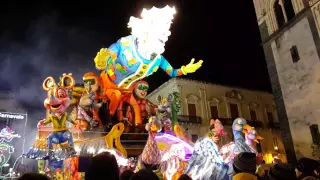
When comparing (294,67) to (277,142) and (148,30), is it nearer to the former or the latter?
(148,30)

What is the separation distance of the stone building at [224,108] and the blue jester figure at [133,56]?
47.6 ft

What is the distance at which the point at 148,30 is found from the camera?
446 inches

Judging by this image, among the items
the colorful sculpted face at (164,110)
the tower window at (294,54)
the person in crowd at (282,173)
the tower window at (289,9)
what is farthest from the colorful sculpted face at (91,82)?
the tower window at (289,9)

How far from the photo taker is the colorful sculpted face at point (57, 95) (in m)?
8.12

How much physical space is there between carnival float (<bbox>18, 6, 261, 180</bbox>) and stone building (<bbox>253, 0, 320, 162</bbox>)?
7.40 m

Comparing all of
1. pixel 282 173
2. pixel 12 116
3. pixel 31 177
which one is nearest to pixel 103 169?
pixel 31 177

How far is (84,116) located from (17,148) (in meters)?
18.8

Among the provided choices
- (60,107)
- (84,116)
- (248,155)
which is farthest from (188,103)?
(248,155)

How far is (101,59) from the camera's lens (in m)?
10.9

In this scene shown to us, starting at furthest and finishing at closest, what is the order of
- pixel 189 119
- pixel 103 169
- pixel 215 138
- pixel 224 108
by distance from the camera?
pixel 224 108 < pixel 189 119 < pixel 215 138 < pixel 103 169

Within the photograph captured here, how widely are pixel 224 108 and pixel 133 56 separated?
1900cm

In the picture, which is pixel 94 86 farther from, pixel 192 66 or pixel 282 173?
pixel 282 173

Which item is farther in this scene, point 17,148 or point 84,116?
point 17,148

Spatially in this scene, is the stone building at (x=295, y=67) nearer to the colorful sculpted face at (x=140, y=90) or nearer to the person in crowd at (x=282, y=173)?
the colorful sculpted face at (x=140, y=90)
